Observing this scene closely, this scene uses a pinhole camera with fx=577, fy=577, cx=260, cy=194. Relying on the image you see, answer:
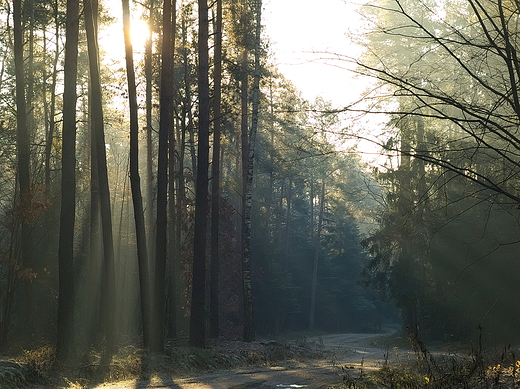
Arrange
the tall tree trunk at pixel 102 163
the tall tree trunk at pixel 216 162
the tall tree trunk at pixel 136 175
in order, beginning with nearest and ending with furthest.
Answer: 1. the tall tree trunk at pixel 102 163
2. the tall tree trunk at pixel 136 175
3. the tall tree trunk at pixel 216 162

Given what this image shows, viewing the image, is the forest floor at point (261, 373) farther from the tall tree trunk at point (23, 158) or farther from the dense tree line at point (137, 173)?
the tall tree trunk at point (23, 158)

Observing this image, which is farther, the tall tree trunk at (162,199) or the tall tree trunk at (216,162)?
the tall tree trunk at (216,162)

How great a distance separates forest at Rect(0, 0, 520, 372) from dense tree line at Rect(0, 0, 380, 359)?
0.09 meters

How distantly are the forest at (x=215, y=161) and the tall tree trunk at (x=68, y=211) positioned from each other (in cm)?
4

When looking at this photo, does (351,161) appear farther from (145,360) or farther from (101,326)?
(145,360)

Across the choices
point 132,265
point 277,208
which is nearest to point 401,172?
point 132,265

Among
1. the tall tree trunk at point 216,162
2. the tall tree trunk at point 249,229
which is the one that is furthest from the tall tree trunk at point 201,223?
the tall tree trunk at point 249,229

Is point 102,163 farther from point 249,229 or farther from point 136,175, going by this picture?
point 249,229

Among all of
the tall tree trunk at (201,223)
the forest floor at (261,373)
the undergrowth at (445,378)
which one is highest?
the tall tree trunk at (201,223)

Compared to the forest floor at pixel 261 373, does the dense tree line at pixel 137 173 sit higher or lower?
higher

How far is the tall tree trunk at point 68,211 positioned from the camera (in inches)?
522

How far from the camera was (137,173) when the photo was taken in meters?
14.9

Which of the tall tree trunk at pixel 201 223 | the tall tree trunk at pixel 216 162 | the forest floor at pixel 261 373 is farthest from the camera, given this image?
the tall tree trunk at pixel 216 162

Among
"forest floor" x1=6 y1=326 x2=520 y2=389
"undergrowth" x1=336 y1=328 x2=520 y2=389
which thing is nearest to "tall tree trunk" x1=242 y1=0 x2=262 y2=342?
"forest floor" x1=6 y1=326 x2=520 y2=389
